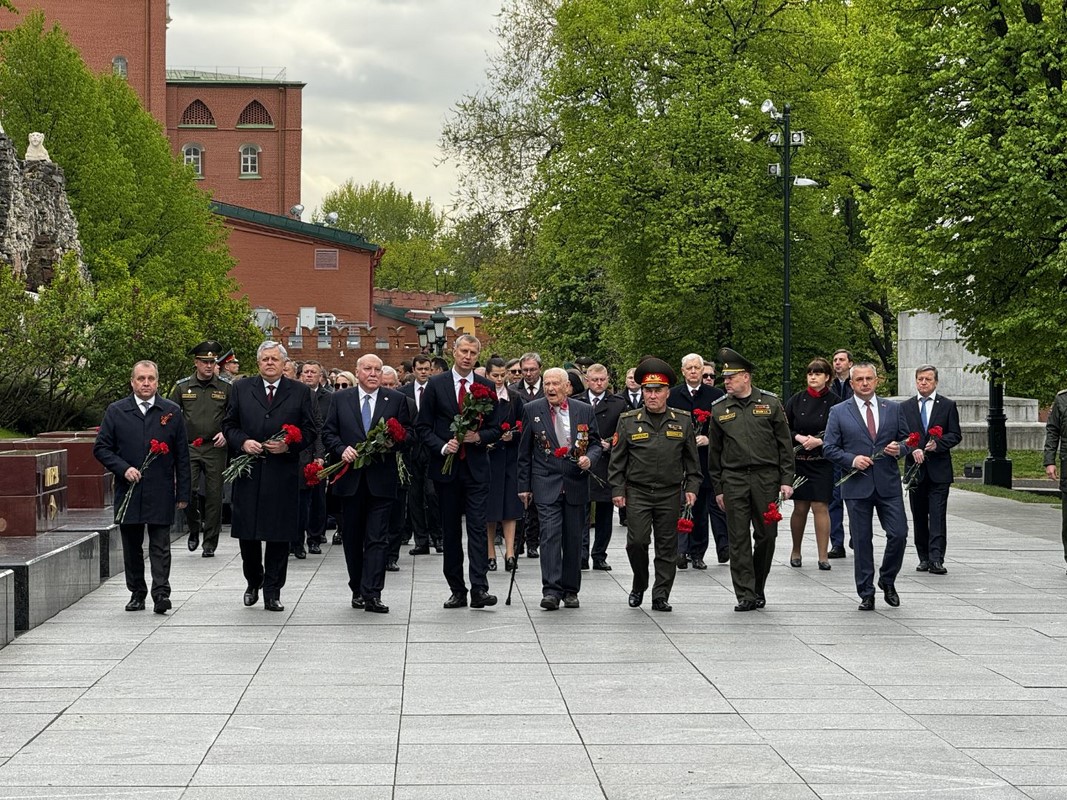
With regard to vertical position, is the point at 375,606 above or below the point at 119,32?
below

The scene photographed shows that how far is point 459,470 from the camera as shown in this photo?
12562 mm

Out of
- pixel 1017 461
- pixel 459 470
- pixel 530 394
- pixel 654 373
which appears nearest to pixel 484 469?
pixel 459 470

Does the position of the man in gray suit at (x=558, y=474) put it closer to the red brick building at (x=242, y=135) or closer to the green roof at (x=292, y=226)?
the green roof at (x=292, y=226)

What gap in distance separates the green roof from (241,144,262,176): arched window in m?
16.6

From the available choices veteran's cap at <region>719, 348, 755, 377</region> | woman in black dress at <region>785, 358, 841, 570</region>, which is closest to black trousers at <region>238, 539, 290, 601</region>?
veteran's cap at <region>719, 348, 755, 377</region>

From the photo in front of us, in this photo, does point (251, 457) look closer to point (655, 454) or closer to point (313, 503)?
point (655, 454)

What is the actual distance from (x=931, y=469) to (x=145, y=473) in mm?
7501

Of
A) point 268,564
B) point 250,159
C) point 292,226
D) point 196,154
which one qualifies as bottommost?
point 268,564

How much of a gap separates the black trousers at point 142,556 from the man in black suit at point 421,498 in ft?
14.4

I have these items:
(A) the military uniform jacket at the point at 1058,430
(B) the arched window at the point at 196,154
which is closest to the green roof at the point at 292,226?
(B) the arched window at the point at 196,154

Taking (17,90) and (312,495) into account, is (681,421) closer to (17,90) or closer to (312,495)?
(312,495)

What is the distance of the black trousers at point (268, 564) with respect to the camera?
40.9ft

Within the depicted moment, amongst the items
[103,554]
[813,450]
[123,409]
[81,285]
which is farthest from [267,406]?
[81,285]

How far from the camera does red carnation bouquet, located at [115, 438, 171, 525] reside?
12305 mm
